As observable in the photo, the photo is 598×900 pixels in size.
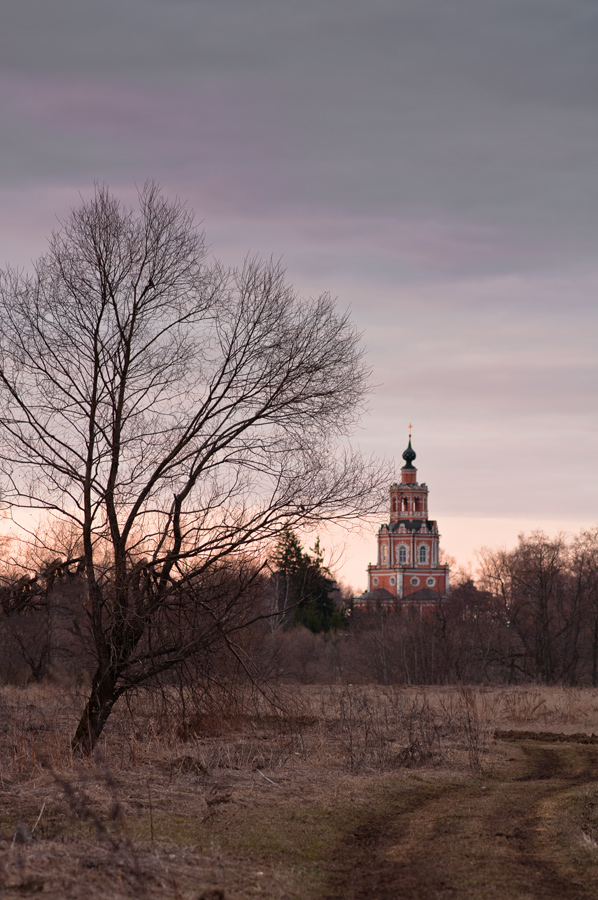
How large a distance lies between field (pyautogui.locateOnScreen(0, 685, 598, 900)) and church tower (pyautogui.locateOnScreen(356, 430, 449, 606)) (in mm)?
109188

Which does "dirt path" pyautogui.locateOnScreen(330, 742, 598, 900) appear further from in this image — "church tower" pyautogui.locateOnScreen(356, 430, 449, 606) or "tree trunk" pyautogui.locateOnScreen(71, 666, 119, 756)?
"church tower" pyautogui.locateOnScreen(356, 430, 449, 606)

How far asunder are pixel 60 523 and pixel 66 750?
11.0 ft

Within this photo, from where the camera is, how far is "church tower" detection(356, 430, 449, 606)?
12444 centimetres

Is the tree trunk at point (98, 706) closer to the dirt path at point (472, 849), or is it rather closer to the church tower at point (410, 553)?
the dirt path at point (472, 849)

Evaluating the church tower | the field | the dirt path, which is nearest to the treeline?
the field

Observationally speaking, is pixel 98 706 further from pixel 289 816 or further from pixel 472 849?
pixel 472 849

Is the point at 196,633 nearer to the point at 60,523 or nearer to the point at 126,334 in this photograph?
the point at 60,523

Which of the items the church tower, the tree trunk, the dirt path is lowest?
the dirt path

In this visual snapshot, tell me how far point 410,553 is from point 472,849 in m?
120

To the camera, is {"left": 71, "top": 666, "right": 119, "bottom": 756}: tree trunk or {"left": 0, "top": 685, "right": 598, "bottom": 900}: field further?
{"left": 71, "top": 666, "right": 119, "bottom": 756}: tree trunk

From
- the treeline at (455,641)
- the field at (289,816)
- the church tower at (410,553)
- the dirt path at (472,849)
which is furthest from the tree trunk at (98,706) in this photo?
the church tower at (410,553)

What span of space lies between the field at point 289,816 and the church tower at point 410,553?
10919cm

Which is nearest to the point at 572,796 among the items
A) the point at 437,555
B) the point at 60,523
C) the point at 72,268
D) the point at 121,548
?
the point at 121,548

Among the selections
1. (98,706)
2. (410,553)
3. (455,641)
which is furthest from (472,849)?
(410,553)
